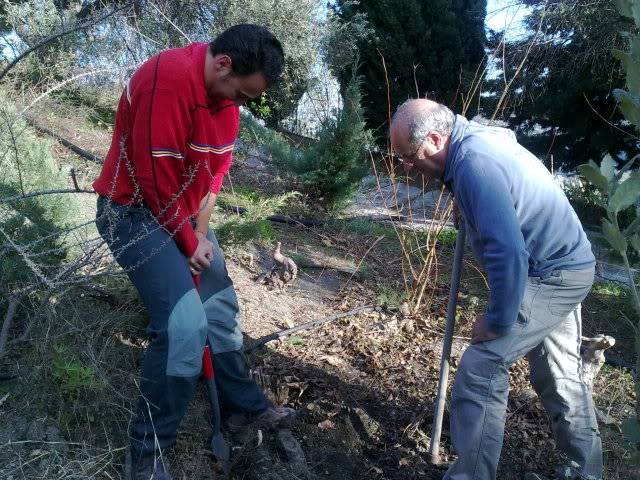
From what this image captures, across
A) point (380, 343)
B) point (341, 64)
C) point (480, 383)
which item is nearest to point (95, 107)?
point (341, 64)

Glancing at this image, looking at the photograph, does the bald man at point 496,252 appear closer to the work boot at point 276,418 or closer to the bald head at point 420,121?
the bald head at point 420,121

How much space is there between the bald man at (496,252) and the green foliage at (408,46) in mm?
9072

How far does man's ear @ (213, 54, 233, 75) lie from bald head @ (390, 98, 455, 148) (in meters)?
0.68

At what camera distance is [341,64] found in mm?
11664

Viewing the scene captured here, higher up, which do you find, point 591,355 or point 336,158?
point 336,158

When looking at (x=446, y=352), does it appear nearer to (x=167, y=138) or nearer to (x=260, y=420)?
(x=260, y=420)

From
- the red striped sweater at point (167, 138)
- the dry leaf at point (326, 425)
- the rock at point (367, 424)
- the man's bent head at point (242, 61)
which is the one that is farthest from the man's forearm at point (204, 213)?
Answer: the rock at point (367, 424)

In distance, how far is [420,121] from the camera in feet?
7.68

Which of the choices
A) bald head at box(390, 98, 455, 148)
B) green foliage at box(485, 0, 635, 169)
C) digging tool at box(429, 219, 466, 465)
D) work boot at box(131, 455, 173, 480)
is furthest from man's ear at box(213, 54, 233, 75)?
green foliage at box(485, 0, 635, 169)

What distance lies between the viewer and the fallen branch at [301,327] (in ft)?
12.3

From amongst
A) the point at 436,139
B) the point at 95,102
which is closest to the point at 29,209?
the point at 436,139

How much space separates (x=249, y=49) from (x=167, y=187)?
63 centimetres

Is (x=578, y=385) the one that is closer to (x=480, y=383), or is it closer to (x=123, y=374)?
(x=480, y=383)

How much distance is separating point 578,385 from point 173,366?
177 cm
